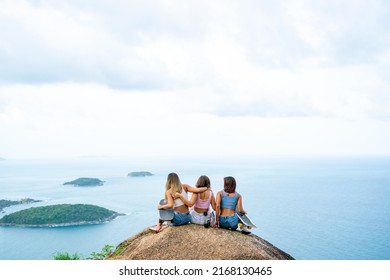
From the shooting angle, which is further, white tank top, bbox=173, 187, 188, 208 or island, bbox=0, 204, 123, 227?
island, bbox=0, 204, 123, 227

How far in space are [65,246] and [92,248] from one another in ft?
17.9

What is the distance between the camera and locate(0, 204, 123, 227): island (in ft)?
248

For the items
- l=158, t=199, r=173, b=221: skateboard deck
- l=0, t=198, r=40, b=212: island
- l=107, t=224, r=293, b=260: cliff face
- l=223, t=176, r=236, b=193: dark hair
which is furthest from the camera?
l=0, t=198, r=40, b=212: island

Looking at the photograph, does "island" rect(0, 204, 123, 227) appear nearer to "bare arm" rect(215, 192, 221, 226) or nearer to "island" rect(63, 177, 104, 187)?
"island" rect(63, 177, 104, 187)

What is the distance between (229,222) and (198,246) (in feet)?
3.01

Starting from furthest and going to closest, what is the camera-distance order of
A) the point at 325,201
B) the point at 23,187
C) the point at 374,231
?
1. the point at 23,187
2. the point at 325,201
3. the point at 374,231

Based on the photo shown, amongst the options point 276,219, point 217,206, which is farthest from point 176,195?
point 276,219

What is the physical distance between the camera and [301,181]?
141m

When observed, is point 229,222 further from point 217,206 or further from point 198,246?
point 198,246

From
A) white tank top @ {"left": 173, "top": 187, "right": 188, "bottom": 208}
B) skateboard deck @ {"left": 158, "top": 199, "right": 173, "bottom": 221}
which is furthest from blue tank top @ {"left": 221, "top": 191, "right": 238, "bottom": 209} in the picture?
skateboard deck @ {"left": 158, "top": 199, "right": 173, "bottom": 221}

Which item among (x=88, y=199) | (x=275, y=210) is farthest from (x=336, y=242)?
(x=88, y=199)

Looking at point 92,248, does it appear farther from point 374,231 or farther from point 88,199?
point 374,231

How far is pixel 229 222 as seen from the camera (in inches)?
301

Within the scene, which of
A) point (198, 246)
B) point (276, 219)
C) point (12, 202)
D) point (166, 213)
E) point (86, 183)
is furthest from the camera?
point (86, 183)
